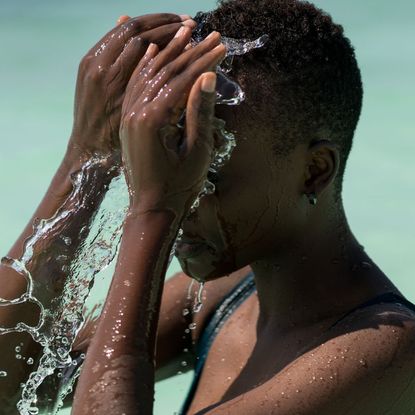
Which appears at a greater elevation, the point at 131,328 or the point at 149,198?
the point at 149,198

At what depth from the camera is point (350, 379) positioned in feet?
7.55

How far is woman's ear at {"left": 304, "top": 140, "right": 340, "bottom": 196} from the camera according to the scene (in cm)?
256

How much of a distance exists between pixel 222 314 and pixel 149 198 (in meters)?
0.80

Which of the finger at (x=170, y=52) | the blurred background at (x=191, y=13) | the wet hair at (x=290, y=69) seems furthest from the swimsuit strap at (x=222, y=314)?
the blurred background at (x=191, y=13)

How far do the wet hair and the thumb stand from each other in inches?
8.4

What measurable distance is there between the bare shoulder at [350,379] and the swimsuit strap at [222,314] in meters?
0.63

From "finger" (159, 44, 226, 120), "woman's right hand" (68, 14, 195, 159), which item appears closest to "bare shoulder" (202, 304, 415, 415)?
"finger" (159, 44, 226, 120)

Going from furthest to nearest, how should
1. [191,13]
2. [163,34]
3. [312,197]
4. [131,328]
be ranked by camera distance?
[191,13] → [312,197] → [163,34] → [131,328]

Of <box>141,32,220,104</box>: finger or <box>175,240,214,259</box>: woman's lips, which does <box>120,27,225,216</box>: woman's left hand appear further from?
<box>175,240,214,259</box>: woman's lips

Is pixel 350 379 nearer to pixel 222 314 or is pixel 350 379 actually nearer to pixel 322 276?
pixel 322 276

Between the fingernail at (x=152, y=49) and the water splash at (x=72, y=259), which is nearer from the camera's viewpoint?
the fingernail at (x=152, y=49)

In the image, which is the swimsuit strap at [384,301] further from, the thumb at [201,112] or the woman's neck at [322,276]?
the thumb at [201,112]

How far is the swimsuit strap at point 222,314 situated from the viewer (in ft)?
9.86

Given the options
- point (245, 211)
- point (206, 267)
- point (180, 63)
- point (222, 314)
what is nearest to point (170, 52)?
point (180, 63)
